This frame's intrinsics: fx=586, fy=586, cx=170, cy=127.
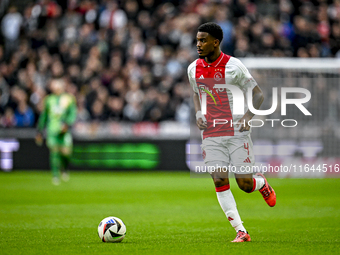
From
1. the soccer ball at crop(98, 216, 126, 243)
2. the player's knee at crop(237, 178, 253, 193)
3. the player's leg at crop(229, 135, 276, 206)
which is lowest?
the soccer ball at crop(98, 216, 126, 243)

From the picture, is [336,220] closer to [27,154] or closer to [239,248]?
[239,248]

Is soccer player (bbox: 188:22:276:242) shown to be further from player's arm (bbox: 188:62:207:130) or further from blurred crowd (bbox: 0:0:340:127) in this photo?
blurred crowd (bbox: 0:0:340:127)

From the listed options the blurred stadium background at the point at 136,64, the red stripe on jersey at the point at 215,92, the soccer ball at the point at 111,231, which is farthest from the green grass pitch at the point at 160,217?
the blurred stadium background at the point at 136,64

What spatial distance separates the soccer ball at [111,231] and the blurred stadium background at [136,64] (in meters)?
9.82

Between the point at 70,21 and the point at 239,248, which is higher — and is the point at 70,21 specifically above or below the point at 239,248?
above

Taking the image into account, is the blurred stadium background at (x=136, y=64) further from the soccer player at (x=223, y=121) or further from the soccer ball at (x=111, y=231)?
the soccer ball at (x=111, y=231)

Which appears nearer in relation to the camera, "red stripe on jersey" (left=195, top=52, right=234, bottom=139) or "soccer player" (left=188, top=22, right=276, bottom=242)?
"soccer player" (left=188, top=22, right=276, bottom=242)

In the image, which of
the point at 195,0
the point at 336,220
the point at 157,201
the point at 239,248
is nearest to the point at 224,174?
the point at 239,248

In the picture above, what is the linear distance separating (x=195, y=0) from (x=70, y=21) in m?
4.31

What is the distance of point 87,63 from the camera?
→ 1888cm

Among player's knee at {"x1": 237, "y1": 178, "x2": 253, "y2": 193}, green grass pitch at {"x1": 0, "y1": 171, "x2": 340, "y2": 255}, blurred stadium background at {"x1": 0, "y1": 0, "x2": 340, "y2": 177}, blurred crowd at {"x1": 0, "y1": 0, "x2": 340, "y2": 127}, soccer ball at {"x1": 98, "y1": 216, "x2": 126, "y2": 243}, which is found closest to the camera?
green grass pitch at {"x1": 0, "y1": 171, "x2": 340, "y2": 255}

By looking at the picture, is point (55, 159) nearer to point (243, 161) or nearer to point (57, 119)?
point (57, 119)

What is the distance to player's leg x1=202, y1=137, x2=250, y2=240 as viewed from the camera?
6043 mm

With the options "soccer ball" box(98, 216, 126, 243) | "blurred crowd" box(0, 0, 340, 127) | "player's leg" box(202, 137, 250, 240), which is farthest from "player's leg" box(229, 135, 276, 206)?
"blurred crowd" box(0, 0, 340, 127)
